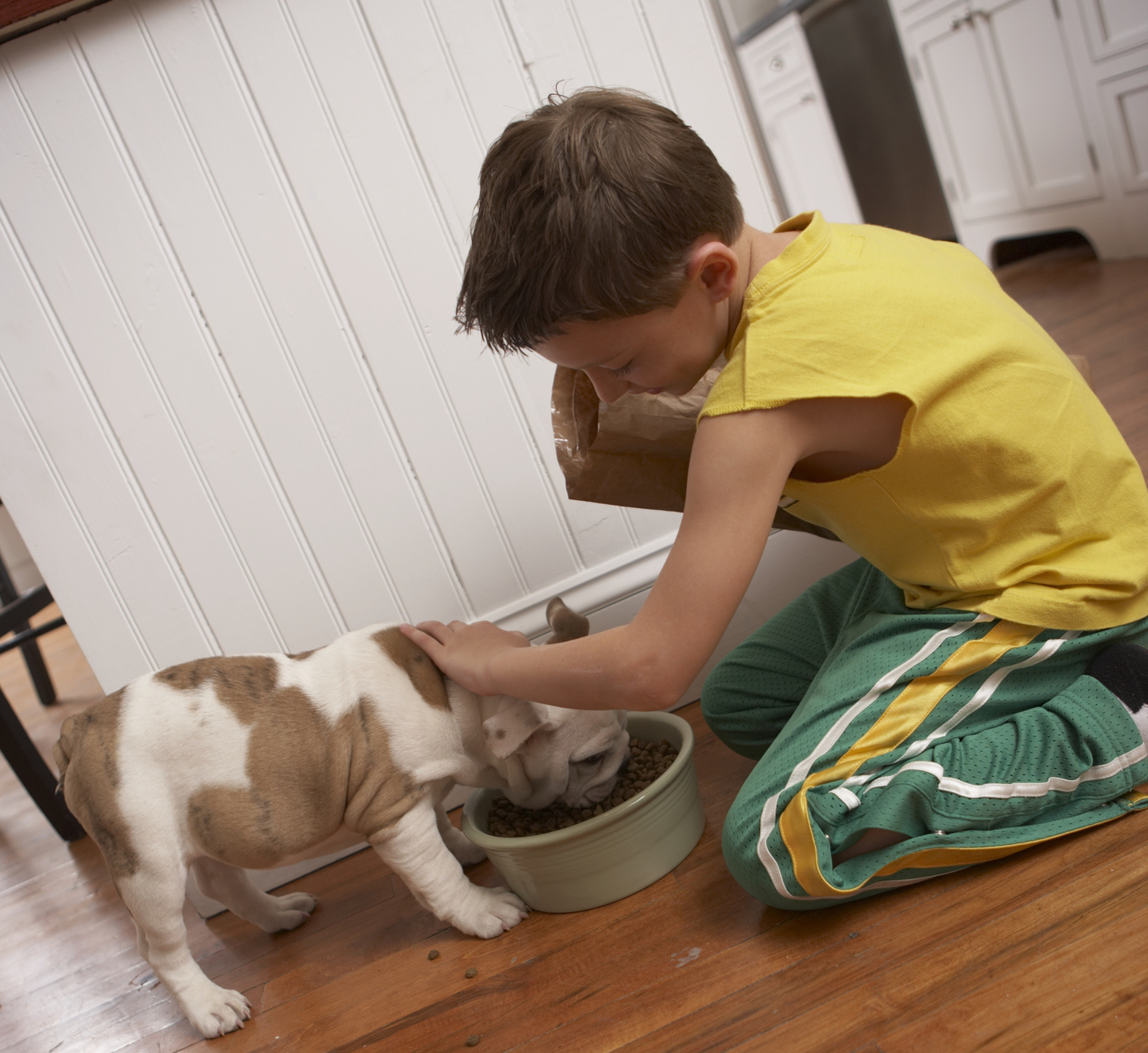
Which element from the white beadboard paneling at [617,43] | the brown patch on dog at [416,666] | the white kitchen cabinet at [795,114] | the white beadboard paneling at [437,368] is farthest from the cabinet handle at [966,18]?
the brown patch on dog at [416,666]

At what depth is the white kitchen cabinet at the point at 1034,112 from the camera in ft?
9.12

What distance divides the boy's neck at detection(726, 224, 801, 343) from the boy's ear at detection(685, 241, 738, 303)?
0.8 inches

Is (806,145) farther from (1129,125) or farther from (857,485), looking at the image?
(857,485)

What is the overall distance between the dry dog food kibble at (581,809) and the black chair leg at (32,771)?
1.16 m

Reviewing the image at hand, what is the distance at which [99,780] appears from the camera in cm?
107

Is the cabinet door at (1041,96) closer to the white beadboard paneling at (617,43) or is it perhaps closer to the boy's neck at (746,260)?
the white beadboard paneling at (617,43)

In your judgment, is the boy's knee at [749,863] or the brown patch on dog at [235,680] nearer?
the boy's knee at [749,863]

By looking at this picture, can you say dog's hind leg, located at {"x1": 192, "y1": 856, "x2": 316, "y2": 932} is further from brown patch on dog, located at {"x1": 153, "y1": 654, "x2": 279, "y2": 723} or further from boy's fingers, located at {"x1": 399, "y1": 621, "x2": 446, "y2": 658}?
boy's fingers, located at {"x1": 399, "y1": 621, "x2": 446, "y2": 658}

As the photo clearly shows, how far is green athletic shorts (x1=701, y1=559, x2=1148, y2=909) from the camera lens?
2.97ft

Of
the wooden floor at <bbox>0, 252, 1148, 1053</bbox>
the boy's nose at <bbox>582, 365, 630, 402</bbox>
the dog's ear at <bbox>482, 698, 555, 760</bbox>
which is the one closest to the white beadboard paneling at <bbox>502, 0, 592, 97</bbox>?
the boy's nose at <bbox>582, 365, 630, 402</bbox>

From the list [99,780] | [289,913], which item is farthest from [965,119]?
[99,780]

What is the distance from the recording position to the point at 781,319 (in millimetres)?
852

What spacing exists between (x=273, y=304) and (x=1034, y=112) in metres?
2.79

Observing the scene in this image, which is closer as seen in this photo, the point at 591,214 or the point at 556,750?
the point at 591,214
